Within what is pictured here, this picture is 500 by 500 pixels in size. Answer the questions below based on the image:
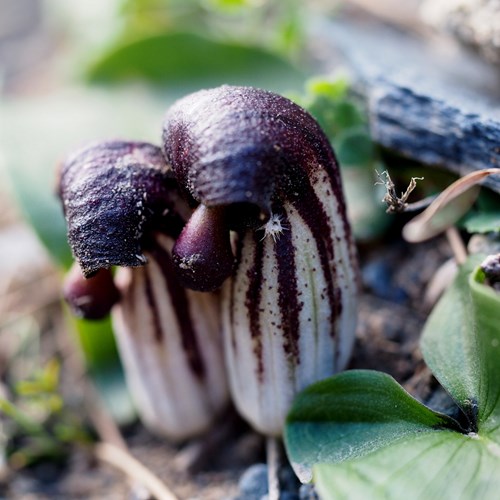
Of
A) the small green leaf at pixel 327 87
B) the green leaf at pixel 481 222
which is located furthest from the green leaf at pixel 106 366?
the green leaf at pixel 481 222

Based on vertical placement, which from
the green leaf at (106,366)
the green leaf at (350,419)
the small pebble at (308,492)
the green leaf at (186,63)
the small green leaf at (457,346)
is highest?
the green leaf at (186,63)

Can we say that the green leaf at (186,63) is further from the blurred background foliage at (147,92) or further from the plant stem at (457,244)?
the plant stem at (457,244)

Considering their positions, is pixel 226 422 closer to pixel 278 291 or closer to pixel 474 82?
pixel 278 291

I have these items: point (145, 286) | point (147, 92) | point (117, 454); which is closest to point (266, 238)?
point (145, 286)

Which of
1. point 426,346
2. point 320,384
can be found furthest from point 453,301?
point 320,384

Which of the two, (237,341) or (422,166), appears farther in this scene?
(422,166)

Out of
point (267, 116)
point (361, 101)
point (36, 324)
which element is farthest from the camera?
point (36, 324)

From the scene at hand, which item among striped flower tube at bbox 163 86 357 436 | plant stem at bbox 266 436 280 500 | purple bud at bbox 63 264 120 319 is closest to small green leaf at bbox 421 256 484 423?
striped flower tube at bbox 163 86 357 436
